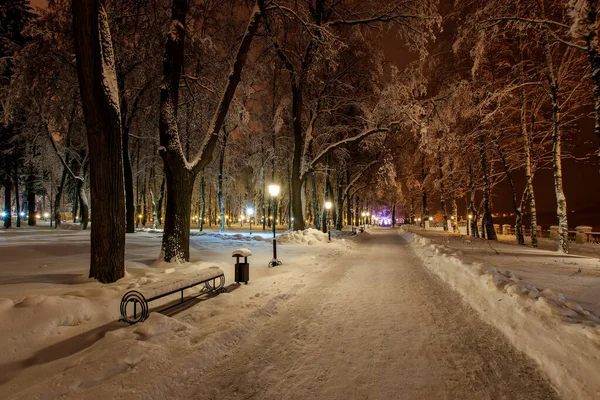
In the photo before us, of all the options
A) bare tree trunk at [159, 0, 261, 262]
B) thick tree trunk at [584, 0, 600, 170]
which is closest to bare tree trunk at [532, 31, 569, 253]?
thick tree trunk at [584, 0, 600, 170]

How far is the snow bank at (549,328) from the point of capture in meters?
3.68

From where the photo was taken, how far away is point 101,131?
24.2 ft

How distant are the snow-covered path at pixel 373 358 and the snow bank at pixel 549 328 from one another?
210 mm

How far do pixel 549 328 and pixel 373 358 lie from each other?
101 inches

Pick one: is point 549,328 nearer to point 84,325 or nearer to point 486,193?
point 84,325

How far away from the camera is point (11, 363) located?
4.16 meters

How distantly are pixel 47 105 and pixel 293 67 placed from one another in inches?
520

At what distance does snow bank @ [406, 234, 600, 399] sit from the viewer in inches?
145

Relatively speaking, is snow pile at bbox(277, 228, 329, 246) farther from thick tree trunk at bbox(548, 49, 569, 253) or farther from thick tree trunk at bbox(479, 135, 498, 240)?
thick tree trunk at bbox(479, 135, 498, 240)

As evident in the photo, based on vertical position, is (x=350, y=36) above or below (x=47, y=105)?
above

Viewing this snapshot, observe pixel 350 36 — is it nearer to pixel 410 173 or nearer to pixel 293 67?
pixel 293 67

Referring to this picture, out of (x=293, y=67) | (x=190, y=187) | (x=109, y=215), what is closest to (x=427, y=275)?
(x=190, y=187)

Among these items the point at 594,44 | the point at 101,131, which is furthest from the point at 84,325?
the point at 594,44

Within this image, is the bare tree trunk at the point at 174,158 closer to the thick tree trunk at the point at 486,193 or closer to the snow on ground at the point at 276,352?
the snow on ground at the point at 276,352
